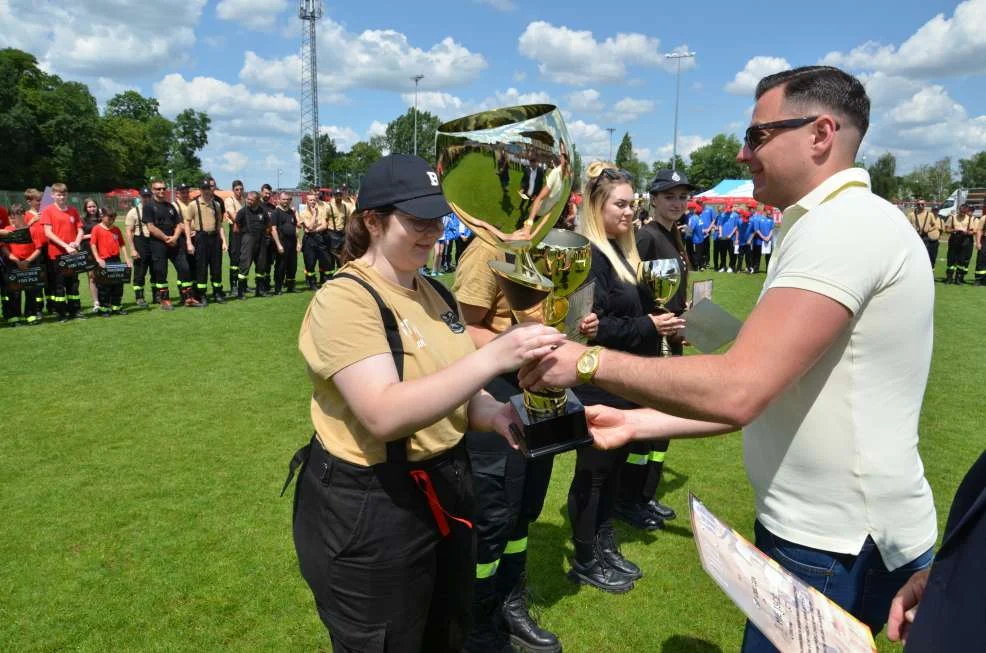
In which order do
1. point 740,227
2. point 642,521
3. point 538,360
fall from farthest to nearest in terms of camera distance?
point 740,227 < point 642,521 < point 538,360

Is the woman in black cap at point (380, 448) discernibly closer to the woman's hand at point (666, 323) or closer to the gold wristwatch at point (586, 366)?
the gold wristwatch at point (586, 366)

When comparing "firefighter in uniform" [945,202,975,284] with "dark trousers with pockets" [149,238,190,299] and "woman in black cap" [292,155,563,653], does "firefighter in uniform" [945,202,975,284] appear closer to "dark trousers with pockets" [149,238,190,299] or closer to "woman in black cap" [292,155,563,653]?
"dark trousers with pockets" [149,238,190,299]

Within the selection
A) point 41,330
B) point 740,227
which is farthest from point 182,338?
point 740,227

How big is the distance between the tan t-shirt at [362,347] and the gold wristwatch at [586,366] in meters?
0.43

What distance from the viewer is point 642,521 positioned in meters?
4.65

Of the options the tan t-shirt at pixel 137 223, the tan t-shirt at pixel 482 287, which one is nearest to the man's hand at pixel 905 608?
the tan t-shirt at pixel 482 287

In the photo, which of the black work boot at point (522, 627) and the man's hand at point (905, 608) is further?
the black work boot at point (522, 627)

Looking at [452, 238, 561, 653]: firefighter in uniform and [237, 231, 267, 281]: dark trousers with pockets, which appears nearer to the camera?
[452, 238, 561, 653]: firefighter in uniform

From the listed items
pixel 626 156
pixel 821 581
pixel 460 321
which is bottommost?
pixel 821 581

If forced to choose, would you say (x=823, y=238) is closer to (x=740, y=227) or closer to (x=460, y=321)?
(x=460, y=321)

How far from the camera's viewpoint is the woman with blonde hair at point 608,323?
3.77m

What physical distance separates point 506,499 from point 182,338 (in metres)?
8.38

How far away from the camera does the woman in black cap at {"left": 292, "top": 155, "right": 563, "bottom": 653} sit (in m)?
1.92

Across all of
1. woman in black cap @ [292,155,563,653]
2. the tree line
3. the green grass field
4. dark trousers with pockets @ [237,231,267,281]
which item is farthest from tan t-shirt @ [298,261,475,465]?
the tree line
